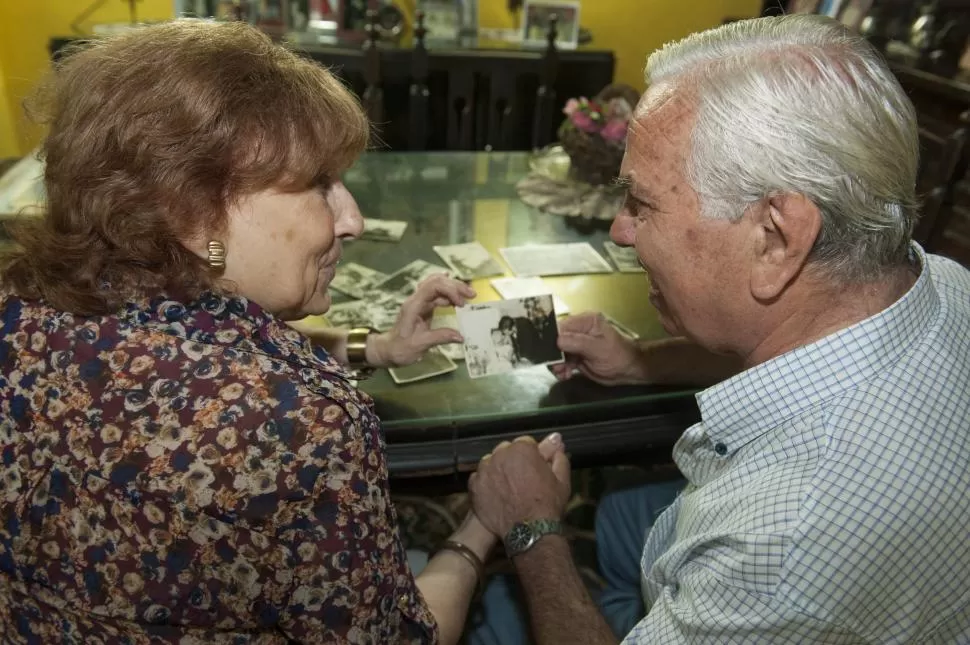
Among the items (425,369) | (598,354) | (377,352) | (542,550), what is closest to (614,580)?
(542,550)

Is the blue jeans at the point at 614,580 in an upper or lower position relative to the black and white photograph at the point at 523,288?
lower

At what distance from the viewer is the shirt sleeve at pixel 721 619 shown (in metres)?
0.84

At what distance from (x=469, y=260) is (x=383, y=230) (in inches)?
12.3

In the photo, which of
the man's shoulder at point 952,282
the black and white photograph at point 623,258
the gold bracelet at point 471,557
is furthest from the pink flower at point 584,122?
the gold bracelet at point 471,557

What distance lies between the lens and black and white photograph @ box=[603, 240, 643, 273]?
6.57ft

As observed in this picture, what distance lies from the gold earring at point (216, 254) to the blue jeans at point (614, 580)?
87 cm

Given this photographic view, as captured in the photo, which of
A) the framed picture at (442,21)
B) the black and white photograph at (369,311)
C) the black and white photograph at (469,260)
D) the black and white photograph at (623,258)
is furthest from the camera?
the framed picture at (442,21)

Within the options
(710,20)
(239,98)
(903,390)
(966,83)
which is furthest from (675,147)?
(710,20)

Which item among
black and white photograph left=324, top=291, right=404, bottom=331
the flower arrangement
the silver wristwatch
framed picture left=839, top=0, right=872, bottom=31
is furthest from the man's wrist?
framed picture left=839, top=0, right=872, bottom=31

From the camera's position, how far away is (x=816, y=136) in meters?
0.93

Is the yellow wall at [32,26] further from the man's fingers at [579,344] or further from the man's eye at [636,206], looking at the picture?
the man's eye at [636,206]

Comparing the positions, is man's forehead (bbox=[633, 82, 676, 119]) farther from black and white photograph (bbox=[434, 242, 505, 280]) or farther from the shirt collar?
black and white photograph (bbox=[434, 242, 505, 280])

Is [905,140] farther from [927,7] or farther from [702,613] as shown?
[927,7]

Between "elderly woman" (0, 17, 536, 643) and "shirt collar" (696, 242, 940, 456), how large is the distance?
54cm
